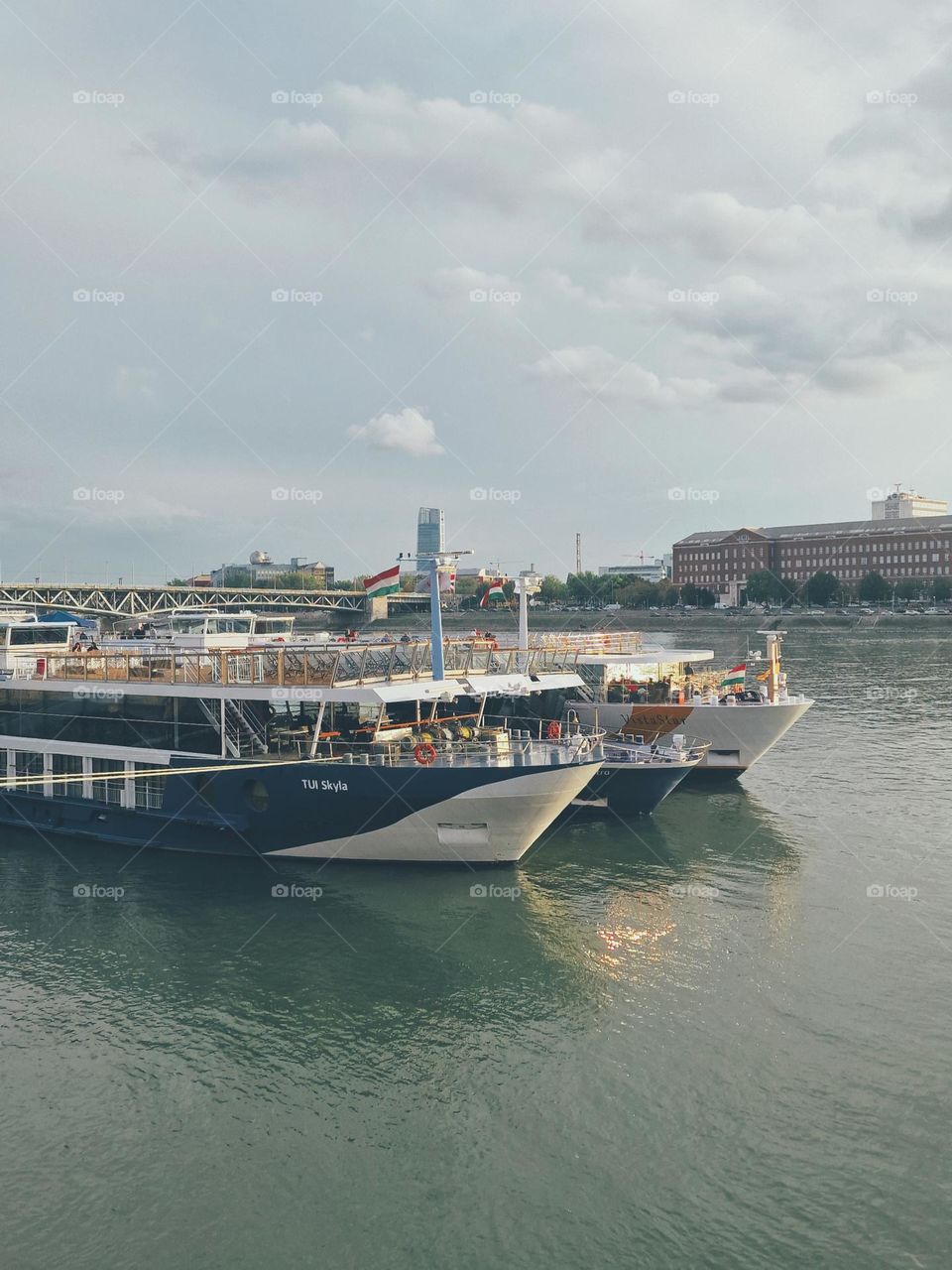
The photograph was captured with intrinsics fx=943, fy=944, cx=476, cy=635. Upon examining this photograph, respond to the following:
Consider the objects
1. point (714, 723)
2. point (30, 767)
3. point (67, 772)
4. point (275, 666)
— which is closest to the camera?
point (275, 666)

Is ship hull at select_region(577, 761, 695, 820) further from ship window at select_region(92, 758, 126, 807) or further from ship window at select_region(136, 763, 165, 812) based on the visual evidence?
ship window at select_region(92, 758, 126, 807)

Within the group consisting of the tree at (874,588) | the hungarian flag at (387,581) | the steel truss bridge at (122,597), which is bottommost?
the hungarian flag at (387,581)

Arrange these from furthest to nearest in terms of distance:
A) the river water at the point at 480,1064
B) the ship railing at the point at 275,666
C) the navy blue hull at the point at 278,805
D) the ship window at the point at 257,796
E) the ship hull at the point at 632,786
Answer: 1. the ship hull at the point at 632,786
2. the ship railing at the point at 275,666
3. the ship window at the point at 257,796
4. the navy blue hull at the point at 278,805
5. the river water at the point at 480,1064

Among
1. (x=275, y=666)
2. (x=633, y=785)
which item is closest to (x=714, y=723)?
(x=633, y=785)

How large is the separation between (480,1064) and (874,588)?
7434 inches

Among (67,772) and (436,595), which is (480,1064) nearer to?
(436,595)

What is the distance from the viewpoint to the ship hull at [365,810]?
2458cm

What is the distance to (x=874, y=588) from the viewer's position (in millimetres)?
187250

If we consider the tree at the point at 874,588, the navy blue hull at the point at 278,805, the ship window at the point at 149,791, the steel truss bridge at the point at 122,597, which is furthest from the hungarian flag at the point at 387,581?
the tree at the point at 874,588

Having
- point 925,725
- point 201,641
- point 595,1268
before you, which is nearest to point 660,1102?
point 595,1268

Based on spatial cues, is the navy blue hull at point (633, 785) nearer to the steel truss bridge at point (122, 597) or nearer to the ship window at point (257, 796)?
the ship window at point (257, 796)

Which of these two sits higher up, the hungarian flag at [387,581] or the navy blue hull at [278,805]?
the hungarian flag at [387,581]

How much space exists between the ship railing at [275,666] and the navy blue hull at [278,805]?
8.27 ft

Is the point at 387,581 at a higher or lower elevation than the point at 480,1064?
A: higher
